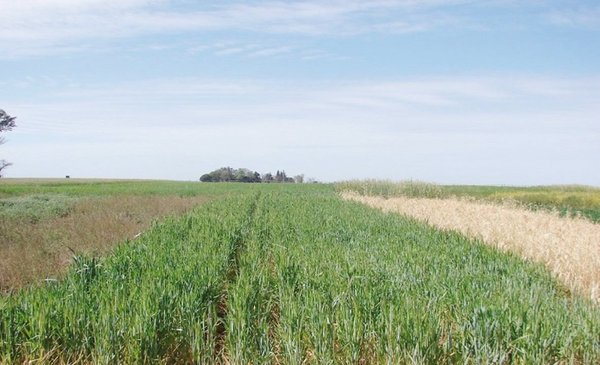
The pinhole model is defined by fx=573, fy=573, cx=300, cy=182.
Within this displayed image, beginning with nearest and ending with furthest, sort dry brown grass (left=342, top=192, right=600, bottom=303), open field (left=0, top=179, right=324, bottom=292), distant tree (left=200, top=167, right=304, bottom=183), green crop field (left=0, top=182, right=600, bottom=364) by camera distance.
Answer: green crop field (left=0, top=182, right=600, bottom=364), dry brown grass (left=342, top=192, right=600, bottom=303), open field (left=0, top=179, right=324, bottom=292), distant tree (left=200, top=167, right=304, bottom=183)

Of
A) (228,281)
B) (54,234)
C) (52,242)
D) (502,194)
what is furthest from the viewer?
(502,194)

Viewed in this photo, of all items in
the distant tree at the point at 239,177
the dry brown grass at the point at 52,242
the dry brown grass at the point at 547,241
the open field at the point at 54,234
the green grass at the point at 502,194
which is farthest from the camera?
the distant tree at the point at 239,177

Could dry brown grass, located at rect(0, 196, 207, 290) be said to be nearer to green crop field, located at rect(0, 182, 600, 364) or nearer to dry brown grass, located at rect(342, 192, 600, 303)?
green crop field, located at rect(0, 182, 600, 364)

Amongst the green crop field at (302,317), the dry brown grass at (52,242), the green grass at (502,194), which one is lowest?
the dry brown grass at (52,242)

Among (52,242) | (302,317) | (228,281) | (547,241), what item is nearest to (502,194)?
(547,241)

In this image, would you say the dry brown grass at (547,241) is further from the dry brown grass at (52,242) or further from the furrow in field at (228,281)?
the dry brown grass at (52,242)

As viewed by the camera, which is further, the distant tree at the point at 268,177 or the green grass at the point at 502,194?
the distant tree at the point at 268,177

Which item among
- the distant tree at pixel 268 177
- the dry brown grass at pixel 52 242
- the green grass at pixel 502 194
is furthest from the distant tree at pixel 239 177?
the dry brown grass at pixel 52 242

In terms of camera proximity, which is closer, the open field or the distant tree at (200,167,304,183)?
the open field

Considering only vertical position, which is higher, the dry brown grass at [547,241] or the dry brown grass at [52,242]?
the dry brown grass at [547,241]

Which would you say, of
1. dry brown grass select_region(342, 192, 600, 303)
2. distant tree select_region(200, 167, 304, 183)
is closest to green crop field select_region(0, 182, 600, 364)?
dry brown grass select_region(342, 192, 600, 303)

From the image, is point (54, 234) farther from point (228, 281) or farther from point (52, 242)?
point (228, 281)

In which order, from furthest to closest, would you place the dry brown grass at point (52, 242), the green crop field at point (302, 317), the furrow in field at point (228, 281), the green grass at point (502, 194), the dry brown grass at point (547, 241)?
1. the green grass at point (502, 194)
2. the dry brown grass at point (52, 242)
3. the dry brown grass at point (547, 241)
4. the furrow in field at point (228, 281)
5. the green crop field at point (302, 317)

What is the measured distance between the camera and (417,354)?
434 cm
